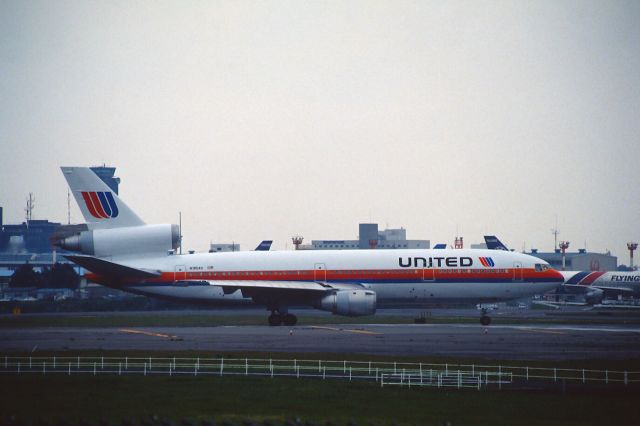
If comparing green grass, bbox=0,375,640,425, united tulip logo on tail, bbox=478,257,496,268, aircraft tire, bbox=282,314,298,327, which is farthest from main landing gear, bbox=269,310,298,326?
green grass, bbox=0,375,640,425

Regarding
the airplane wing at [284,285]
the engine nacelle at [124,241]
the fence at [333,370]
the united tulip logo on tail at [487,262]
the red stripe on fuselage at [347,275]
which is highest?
the engine nacelle at [124,241]

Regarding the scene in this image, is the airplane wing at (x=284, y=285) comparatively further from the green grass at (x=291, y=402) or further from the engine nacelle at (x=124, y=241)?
the green grass at (x=291, y=402)

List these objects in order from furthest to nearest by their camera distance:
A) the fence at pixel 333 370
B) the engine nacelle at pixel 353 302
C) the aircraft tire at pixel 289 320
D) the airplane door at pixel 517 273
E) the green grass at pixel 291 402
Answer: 1. the airplane door at pixel 517 273
2. the aircraft tire at pixel 289 320
3. the engine nacelle at pixel 353 302
4. the fence at pixel 333 370
5. the green grass at pixel 291 402

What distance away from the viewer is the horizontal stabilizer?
64812 mm

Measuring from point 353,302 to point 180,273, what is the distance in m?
13.5

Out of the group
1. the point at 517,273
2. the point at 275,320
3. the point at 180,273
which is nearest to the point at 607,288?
the point at 517,273

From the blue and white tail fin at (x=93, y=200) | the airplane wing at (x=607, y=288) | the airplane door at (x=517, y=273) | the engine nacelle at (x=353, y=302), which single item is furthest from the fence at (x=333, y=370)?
the airplane wing at (x=607, y=288)

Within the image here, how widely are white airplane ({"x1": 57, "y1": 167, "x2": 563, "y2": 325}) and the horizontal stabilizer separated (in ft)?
0.33

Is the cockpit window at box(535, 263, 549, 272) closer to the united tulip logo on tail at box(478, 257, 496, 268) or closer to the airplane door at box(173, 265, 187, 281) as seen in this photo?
the united tulip logo on tail at box(478, 257, 496, 268)

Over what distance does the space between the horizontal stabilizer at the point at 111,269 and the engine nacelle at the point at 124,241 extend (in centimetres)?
185

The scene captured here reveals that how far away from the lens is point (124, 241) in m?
68.2

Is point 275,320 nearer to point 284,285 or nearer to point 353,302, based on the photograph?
point 284,285

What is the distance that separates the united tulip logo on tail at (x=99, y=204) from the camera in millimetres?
68375

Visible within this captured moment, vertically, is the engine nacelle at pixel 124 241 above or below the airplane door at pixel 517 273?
above
